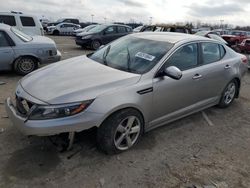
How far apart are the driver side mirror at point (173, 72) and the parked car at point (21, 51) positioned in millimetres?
4950

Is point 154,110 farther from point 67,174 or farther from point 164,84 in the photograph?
point 67,174

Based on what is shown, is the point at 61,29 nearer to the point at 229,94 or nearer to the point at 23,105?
the point at 229,94

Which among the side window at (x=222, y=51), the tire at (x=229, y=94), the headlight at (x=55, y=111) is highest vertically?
the headlight at (x=55, y=111)

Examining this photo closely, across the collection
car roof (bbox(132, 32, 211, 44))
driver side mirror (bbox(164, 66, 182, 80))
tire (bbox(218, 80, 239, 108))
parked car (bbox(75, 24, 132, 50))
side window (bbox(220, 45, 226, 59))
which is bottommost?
parked car (bbox(75, 24, 132, 50))

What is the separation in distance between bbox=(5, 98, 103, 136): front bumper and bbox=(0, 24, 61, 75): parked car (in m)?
4.54

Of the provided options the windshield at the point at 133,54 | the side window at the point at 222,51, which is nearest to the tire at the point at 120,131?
the windshield at the point at 133,54

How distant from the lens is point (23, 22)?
12.4m

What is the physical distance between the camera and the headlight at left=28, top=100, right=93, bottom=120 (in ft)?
10.1

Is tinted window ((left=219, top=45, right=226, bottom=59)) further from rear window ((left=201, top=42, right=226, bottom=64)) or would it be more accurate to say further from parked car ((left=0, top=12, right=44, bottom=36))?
parked car ((left=0, top=12, right=44, bottom=36))

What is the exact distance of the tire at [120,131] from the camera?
3.37 metres

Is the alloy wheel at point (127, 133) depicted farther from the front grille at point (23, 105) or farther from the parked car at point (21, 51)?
the parked car at point (21, 51)

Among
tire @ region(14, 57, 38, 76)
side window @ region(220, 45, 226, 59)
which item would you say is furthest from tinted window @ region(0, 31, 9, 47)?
side window @ region(220, 45, 226, 59)

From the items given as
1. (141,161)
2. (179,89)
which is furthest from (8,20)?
(141,161)

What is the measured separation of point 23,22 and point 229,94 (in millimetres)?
10191
